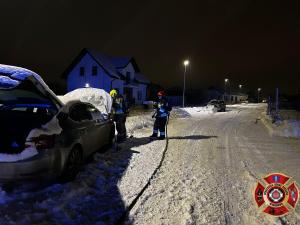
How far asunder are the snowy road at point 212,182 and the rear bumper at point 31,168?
1540 mm

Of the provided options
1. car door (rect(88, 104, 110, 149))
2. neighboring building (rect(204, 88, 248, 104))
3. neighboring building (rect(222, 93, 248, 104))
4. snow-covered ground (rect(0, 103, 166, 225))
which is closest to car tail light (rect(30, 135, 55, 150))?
snow-covered ground (rect(0, 103, 166, 225))

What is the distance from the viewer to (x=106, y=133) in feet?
29.2

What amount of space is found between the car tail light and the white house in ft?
119

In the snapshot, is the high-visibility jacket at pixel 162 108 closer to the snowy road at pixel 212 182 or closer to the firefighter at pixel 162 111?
the firefighter at pixel 162 111

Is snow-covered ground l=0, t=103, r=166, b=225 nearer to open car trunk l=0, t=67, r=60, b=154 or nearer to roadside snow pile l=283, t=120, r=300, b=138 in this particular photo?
open car trunk l=0, t=67, r=60, b=154

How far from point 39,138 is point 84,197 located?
1.19m

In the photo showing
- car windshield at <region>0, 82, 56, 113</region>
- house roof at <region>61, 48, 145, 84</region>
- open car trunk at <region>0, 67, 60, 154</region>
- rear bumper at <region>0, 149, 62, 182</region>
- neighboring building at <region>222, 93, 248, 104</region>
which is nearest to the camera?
rear bumper at <region>0, 149, 62, 182</region>

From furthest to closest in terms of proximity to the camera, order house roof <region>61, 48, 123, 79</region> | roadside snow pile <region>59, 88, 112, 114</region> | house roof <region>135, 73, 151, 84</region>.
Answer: house roof <region>135, 73, 151, 84</region> < house roof <region>61, 48, 123, 79</region> < roadside snow pile <region>59, 88, 112, 114</region>

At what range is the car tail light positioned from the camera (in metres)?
5.14

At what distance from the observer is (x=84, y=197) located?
17.4 feet

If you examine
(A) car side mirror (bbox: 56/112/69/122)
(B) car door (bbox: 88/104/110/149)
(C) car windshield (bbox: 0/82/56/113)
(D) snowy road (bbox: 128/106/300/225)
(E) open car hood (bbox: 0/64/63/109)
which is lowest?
(D) snowy road (bbox: 128/106/300/225)

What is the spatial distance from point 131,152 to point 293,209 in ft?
16.3

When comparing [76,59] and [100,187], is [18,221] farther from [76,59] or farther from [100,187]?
[76,59]

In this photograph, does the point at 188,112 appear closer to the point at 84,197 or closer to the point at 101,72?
the point at 101,72
